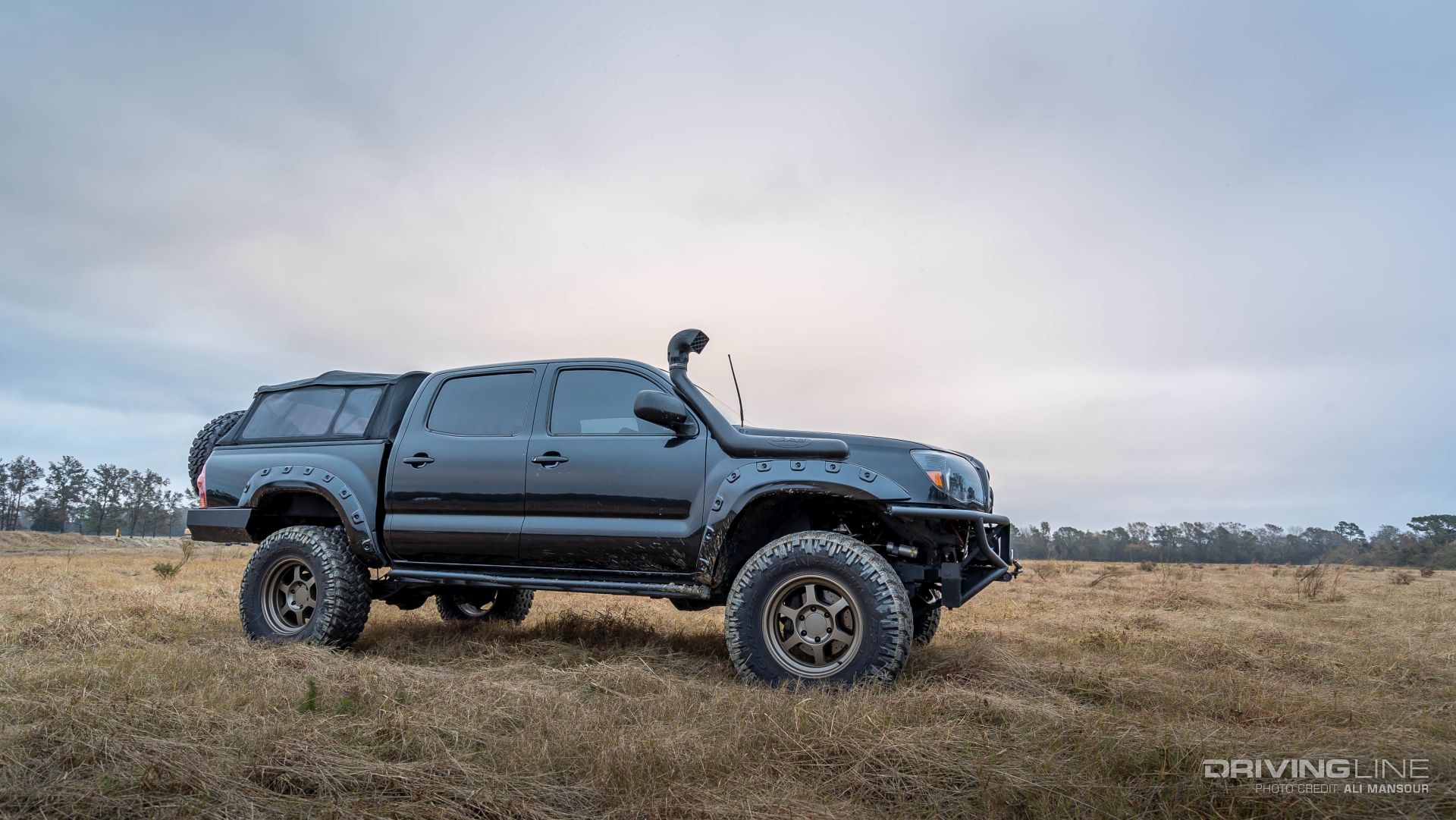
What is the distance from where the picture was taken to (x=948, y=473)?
4.60 metres

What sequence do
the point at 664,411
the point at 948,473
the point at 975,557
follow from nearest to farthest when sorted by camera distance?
the point at 948,473 < the point at 664,411 < the point at 975,557

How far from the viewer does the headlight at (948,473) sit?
455 cm

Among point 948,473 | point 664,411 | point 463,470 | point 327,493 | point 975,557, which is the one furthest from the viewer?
point 327,493

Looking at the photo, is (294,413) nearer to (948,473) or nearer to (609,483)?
(609,483)

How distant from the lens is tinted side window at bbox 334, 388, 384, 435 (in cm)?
614

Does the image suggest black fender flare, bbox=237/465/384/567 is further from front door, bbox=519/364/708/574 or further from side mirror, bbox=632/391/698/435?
side mirror, bbox=632/391/698/435

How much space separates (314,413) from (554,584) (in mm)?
2648

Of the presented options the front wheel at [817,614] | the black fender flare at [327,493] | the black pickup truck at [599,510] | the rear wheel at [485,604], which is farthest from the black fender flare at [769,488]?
the rear wheel at [485,604]

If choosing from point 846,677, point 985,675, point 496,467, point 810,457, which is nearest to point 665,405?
point 810,457

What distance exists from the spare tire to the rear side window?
0.40 m

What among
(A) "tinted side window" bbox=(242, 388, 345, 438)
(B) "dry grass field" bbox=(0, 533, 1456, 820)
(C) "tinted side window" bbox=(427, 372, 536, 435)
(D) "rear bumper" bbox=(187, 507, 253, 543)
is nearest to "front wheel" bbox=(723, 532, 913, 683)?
(B) "dry grass field" bbox=(0, 533, 1456, 820)

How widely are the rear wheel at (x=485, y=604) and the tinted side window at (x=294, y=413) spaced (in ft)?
6.39

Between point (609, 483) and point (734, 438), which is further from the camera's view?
point (609, 483)

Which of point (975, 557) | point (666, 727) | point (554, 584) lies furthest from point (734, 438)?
point (666, 727)
